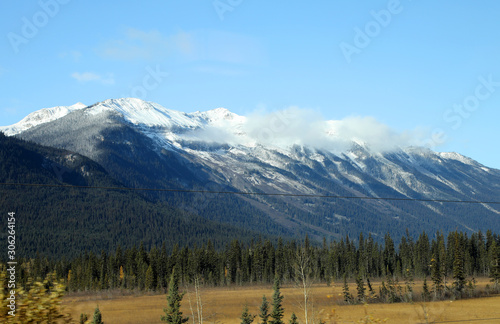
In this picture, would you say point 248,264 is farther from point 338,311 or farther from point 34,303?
point 34,303

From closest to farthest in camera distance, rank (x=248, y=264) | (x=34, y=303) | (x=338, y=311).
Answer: (x=34, y=303) < (x=338, y=311) < (x=248, y=264)

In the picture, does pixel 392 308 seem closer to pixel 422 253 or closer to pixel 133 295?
pixel 133 295

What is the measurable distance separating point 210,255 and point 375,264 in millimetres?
63203

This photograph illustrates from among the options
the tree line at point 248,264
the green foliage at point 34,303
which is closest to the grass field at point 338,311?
the tree line at point 248,264

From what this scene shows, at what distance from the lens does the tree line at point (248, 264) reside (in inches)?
5817

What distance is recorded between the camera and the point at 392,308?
81.7 m

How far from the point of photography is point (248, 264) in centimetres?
17638

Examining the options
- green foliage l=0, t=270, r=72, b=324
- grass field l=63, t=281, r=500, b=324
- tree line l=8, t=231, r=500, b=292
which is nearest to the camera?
green foliage l=0, t=270, r=72, b=324

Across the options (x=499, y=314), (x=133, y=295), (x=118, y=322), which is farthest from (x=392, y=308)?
(x=133, y=295)

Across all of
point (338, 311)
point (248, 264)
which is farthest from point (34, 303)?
point (248, 264)

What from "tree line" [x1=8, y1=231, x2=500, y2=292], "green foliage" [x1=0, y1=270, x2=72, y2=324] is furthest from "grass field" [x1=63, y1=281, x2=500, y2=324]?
"green foliage" [x1=0, y1=270, x2=72, y2=324]

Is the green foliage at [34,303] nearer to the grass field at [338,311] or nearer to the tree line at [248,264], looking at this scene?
the grass field at [338,311]

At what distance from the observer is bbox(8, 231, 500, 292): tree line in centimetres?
14775

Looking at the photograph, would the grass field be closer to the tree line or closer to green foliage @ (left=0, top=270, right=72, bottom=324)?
the tree line
